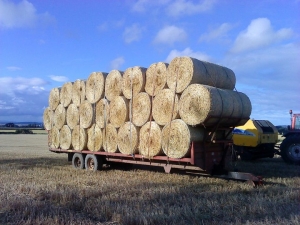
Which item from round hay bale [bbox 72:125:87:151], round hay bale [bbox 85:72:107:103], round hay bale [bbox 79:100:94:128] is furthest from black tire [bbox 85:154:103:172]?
round hay bale [bbox 85:72:107:103]

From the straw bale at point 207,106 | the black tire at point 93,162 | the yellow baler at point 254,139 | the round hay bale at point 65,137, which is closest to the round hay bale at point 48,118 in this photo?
the round hay bale at point 65,137

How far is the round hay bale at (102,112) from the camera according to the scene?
37.8ft

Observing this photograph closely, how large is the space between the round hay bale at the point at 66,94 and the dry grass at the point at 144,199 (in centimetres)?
333

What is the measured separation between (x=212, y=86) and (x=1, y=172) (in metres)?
6.75

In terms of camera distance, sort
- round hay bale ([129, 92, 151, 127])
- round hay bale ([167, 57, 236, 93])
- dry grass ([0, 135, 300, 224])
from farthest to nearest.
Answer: round hay bale ([129, 92, 151, 127]) → round hay bale ([167, 57, 236, 93]) → dry grass ([0, 135, 300, 224])

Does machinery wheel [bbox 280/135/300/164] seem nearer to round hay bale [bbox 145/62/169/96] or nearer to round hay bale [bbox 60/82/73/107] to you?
round hay bale [bbox 145/62/169/96]

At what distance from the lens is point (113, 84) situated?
11.4m

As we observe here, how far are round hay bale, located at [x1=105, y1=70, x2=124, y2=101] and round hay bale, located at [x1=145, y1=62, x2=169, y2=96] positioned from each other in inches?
47.6

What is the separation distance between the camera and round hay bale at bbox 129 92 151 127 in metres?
10.1

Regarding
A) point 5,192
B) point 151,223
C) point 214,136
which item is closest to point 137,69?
point 214,136

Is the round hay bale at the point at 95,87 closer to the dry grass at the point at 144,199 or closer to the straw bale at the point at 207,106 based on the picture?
the dry grass at the point at 144,199

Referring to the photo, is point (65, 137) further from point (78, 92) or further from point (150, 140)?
point (150, 140)

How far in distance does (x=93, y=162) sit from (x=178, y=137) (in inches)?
166

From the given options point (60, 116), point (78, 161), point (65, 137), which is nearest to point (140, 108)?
point (78, 161)
